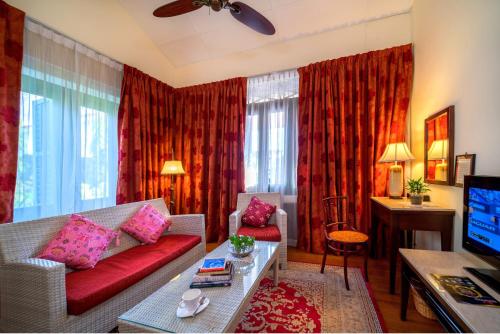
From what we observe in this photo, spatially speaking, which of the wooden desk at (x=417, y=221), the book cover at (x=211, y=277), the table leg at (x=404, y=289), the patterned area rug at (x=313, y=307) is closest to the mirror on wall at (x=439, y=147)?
the wooden desk at (x=417, y=221)

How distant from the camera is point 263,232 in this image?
2365 millimetres

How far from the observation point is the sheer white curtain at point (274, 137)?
317 cm

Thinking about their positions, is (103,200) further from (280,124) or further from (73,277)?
(280,124)

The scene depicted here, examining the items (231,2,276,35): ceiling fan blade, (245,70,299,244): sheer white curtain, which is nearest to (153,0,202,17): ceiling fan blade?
(231,2,276,35): ceiling fan blade

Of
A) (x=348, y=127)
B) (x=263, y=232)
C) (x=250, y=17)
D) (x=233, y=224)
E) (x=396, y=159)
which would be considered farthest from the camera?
(x=348, y=127)

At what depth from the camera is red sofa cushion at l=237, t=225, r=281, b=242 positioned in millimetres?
2289

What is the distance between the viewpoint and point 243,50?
10.8ft

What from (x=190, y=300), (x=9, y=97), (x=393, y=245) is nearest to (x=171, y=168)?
(x=9, y=97)

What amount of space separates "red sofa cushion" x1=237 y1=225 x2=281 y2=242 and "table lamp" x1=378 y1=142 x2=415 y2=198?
134 centimetres

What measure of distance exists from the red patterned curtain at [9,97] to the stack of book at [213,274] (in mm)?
1756

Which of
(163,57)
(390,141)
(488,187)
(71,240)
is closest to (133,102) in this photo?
(163,57)

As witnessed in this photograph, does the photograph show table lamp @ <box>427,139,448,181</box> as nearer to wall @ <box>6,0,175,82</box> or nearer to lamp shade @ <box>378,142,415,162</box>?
lamp shade @ <box>378,142,415,162</box>

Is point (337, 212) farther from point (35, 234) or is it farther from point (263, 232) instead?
point (35, 234)

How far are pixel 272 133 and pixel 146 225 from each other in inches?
82.2
